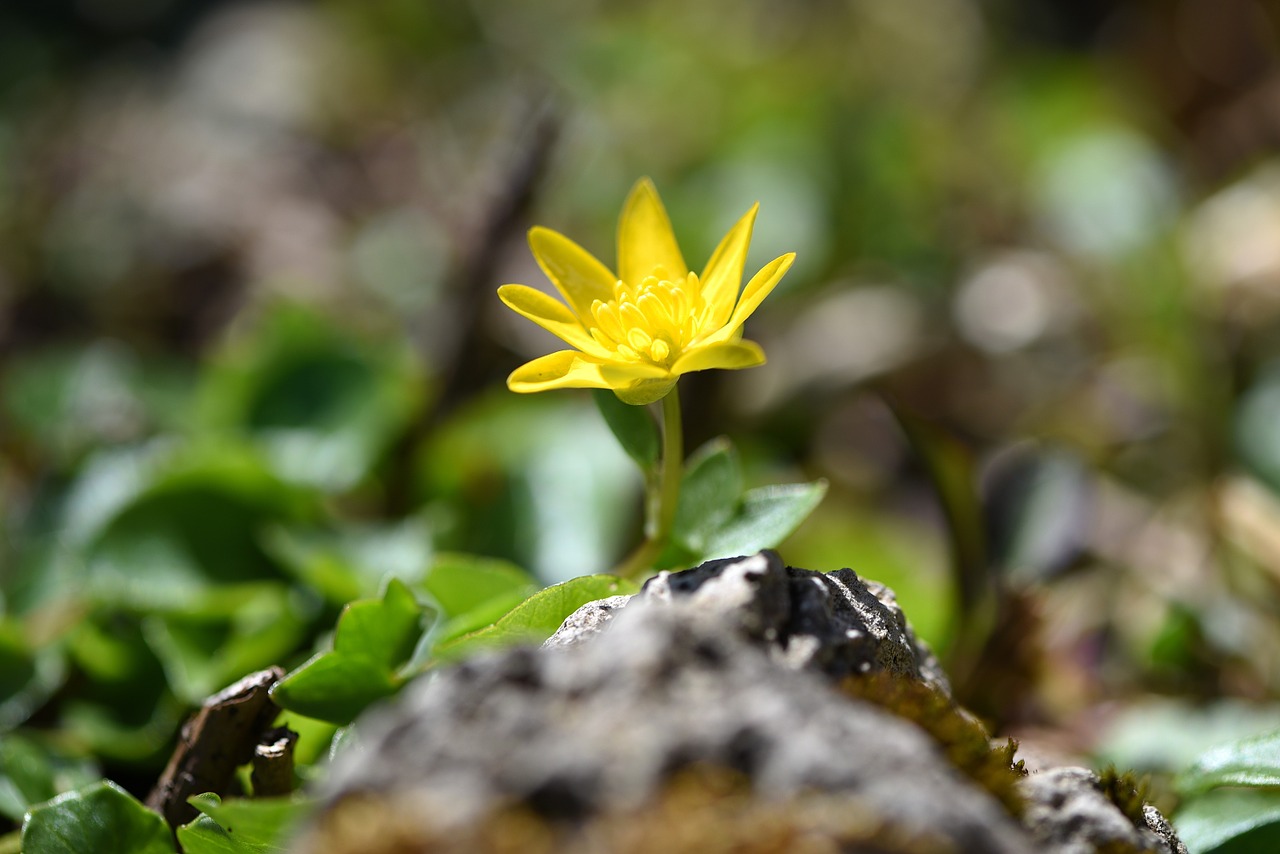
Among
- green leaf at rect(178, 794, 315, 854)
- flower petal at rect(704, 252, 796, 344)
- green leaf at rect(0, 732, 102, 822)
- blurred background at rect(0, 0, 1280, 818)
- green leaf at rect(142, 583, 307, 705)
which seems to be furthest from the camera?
blurred background at rect(0, 0, 1280, 818)

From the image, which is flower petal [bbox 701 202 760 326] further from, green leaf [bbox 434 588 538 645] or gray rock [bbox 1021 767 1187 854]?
gray rock [bbox 1021 767 1187 854]

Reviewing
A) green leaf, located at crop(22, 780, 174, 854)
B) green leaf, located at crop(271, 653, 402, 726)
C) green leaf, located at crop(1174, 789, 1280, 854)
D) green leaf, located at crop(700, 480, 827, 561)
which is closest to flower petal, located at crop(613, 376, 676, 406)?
green leaf, located at crop(700, 480, 827, 561)

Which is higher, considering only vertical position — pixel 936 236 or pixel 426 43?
pixel 426 43

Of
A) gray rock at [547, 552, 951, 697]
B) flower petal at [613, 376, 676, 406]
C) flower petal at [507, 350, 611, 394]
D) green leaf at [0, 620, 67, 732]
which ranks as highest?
flower petal at [507, 350, 611, 394]

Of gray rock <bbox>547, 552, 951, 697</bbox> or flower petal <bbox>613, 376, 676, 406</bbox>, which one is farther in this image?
flower petal <bbox>613, 376, 676, 406</bbox>

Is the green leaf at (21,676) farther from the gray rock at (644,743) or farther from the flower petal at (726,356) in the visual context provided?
the flower petal at (726,356)

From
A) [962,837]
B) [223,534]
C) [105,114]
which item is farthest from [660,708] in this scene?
[105,114]

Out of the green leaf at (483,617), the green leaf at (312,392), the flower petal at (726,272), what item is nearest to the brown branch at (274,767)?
the green leaf at (483,617)

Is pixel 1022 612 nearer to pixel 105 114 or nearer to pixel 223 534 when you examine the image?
pixel 223 534
